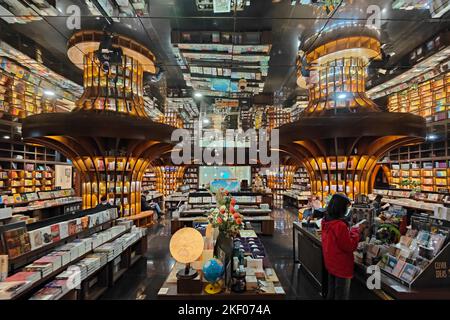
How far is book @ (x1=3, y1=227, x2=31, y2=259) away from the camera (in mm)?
2404

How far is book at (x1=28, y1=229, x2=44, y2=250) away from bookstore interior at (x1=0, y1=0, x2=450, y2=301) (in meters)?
0.02

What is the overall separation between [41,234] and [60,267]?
1.54 feet

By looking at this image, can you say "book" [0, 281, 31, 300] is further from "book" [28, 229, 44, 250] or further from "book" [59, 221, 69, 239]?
"book" [59, 221, 69, 239]

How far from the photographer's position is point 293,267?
15.7 feet

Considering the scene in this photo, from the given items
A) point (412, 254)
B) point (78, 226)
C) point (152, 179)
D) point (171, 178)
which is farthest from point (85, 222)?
point (171, 178)

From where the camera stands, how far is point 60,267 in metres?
2.79

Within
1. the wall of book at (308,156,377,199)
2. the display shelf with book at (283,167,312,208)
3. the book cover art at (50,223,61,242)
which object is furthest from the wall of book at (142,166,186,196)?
the book cover art at (50,223,61,242)

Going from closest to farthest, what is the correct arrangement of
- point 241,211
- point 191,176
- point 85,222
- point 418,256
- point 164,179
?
point 418,256 → point 85,222 → point 241,211 → point 164,179 → point 191,176

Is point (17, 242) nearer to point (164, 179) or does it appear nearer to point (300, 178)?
point (164, 179)

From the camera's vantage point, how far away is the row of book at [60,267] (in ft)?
7.27

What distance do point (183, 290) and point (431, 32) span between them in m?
10.2

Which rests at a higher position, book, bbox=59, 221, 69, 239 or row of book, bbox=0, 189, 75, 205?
book, bbox=59, 221, 69, 239
